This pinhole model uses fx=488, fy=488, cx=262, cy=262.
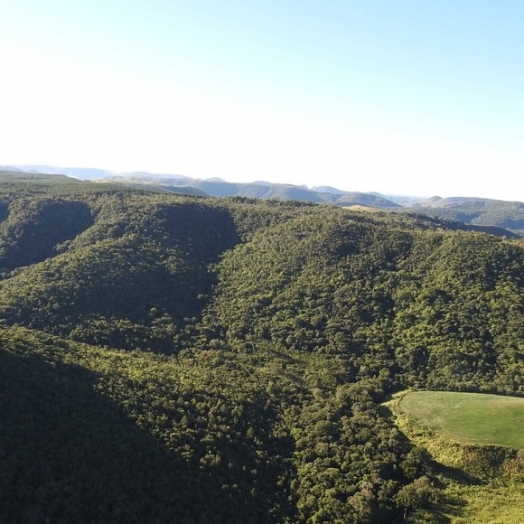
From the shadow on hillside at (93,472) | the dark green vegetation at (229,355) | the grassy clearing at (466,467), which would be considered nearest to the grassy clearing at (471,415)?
the grassy clearing at (466,467)

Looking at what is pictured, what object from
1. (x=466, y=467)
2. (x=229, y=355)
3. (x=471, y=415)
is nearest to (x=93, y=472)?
(x=229, y=355)

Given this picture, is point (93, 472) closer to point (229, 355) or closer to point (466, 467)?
point (229, 355)

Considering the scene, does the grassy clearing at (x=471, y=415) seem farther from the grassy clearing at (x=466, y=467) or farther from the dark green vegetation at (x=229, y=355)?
the dark green vegetation at (x=229, y=355)

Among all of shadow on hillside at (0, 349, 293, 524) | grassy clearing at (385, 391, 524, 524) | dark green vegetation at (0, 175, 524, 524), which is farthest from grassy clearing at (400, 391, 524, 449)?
shadow on hillside at (0, 349, 293, 524)

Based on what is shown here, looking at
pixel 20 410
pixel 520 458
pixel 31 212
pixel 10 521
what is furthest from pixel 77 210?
pixel 520 458

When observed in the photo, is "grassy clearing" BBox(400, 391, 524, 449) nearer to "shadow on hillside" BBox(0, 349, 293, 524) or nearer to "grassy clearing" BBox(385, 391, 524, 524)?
"grassy clearing" BBox(385, 391, 524, 524)

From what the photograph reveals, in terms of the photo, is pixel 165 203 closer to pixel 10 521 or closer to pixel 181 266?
pixel 181 266
